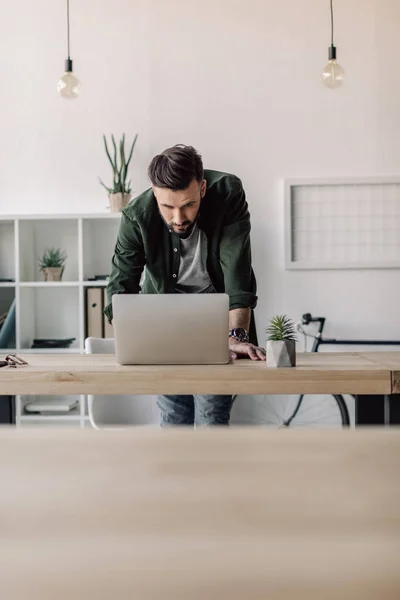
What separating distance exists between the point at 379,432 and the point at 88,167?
4.83 m

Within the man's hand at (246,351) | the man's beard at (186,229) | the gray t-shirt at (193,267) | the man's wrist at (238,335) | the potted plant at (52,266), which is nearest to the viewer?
the man's hand at (246,351)

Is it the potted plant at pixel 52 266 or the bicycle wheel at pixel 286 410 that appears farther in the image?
the bicycle wheel at pixel 286 410

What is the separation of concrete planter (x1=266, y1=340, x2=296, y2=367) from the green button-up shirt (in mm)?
708

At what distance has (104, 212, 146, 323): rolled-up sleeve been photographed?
2.85m

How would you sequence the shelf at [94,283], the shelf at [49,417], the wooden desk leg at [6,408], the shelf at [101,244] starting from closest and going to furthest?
the wooden desk leg at [6,408] < the shelf at [49,417] < the shelf at [94,283] < the shelf at [101,244]

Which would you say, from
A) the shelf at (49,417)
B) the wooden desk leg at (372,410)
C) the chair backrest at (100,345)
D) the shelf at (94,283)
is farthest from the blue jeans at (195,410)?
the shelf at (94,283)

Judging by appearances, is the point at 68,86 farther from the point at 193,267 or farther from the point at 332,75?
the point at 193,267

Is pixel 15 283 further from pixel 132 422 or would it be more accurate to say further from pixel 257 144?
pixel 257 144

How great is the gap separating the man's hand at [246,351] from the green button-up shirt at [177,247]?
1.13 ft

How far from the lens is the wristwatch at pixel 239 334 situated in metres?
2.61

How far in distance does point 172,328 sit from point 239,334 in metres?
0.60

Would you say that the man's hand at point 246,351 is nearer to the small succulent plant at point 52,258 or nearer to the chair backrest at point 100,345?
the chair backrest at point 100,345

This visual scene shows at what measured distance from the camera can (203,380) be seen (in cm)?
188

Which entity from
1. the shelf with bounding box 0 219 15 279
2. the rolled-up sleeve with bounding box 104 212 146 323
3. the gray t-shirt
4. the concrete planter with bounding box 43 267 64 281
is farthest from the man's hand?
the shelf with bounding box 0 219 15 279
